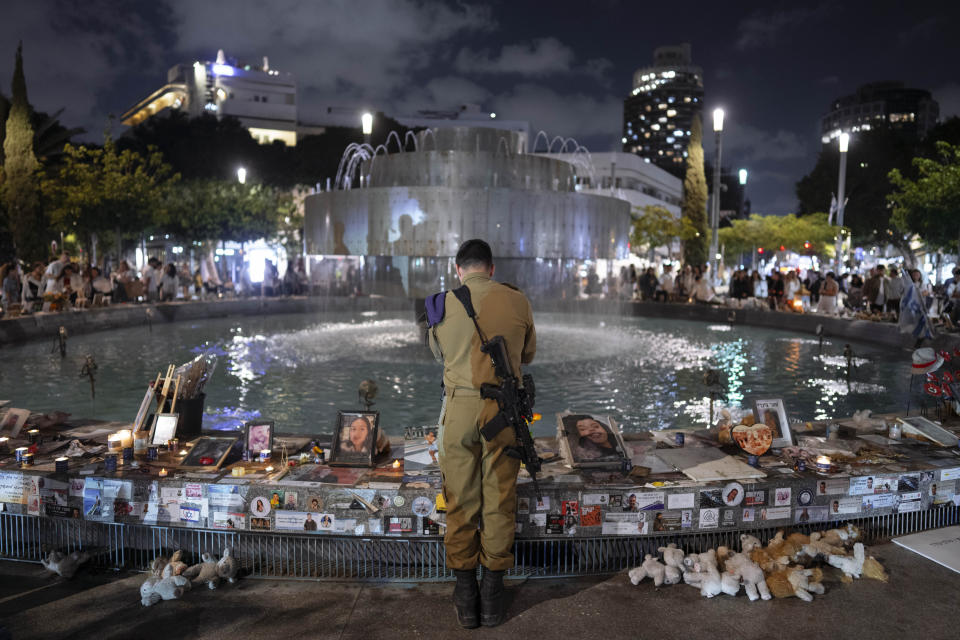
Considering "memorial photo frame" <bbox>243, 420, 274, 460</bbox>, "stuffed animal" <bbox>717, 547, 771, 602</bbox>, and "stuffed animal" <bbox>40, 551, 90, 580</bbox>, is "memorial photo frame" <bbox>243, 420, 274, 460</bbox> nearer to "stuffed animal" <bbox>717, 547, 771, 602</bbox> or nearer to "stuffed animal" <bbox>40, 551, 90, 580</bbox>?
"stuffed animal" <bbox>40, 551, 90, 580</bbox>

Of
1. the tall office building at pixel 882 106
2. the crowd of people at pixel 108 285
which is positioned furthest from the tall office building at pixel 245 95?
the tall office building at pixel 882 106

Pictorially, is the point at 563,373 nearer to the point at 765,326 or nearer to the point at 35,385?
the point at 35,385

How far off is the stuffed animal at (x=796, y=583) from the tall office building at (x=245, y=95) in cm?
9171

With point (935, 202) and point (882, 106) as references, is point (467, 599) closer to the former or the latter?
point (935, 202)

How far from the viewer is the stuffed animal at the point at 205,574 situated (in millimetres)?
4145

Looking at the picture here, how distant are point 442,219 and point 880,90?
661ft

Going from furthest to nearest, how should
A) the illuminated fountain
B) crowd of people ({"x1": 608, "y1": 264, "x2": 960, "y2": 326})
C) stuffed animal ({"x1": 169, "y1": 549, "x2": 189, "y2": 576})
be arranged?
crowd of people ({"x1": 608, "y1": 264, "x2": 960, "y2": 326})
the illuminated fountain
stuffed animal ({"x1": 169, "y1": 549, "x2": 189, "y2": 576})

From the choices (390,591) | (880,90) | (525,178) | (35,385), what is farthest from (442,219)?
(880,90)

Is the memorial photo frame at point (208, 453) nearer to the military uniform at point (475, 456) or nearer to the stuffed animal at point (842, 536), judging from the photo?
the military uniform at point (475, 456)

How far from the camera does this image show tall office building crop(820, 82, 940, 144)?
159 metres

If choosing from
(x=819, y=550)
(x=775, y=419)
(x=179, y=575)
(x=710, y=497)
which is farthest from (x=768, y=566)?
(x=179, y=575)

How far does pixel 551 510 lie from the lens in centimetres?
442

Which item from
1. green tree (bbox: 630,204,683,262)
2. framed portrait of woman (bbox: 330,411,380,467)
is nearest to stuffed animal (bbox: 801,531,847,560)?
framed portrait of woman (bbox: 330,411,380,467)

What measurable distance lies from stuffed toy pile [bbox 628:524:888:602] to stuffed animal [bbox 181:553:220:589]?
Result: 2.45 meters
